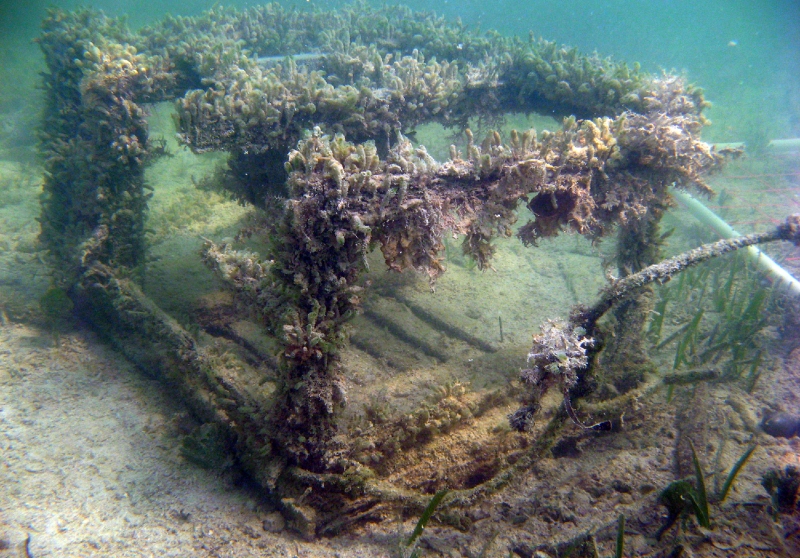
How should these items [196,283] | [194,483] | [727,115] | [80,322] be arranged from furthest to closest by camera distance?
1. [727,115]
2. [196,283]
3. [80,322]
4. [194,483]

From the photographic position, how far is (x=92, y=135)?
196 inches

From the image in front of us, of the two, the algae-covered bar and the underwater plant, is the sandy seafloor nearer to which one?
the underwater plant

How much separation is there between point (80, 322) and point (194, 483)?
308 centimetres

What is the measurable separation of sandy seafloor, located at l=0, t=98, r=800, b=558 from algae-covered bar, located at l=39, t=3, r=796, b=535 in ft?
0.85

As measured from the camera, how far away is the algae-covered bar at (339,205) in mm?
2846

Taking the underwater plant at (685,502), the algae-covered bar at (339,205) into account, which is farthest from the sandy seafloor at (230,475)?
the algae-covered bar at (339,205)

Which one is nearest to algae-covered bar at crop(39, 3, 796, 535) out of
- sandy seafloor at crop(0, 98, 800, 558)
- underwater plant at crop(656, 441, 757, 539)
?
sandy seafloor at crop(0, 98, 800, 558)

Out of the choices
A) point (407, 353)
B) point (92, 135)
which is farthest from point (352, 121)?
point (92, 135)

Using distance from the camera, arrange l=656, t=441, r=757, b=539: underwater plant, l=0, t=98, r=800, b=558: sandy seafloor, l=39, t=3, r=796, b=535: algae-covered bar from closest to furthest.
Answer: l=656, t=441, r=757, b=539: underwater plant < l=0, t=98, r=800, b=558: sandy seafloor < l=39, t=3, r=796, b=535: algae-covered bar

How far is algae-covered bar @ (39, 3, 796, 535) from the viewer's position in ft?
9.34

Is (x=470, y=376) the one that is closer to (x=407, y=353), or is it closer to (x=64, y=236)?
(x=407, y=353)

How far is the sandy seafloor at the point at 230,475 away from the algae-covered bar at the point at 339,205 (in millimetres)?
259

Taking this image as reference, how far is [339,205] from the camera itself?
2.71 metres

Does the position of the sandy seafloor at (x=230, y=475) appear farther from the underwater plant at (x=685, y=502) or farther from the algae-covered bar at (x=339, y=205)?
the algae-covered bar at (x=339, y=205)
